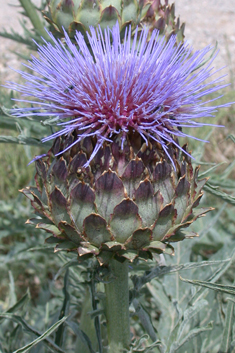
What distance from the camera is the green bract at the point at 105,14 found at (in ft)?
3.74

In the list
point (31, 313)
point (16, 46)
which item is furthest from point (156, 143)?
point (16, 46)

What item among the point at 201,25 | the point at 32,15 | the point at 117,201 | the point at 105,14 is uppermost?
the point at 201,25

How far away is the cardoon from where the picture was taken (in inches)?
35.2

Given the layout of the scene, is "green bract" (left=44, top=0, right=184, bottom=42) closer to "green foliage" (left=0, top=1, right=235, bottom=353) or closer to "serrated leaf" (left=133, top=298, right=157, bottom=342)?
"green foliage" (left=0, top=1, right=235, bottom=353)

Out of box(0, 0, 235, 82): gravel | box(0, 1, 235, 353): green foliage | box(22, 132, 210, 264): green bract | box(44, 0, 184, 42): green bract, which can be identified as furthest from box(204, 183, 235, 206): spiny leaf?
box(0, 0, 235, 82): gravel

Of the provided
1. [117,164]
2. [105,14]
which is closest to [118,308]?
[117,164]

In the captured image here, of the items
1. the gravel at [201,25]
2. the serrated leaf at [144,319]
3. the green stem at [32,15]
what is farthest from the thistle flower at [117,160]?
the gravel at [201,25]

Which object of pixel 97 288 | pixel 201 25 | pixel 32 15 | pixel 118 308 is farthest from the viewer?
pixel 201 25

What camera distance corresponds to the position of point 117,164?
920 millimetres

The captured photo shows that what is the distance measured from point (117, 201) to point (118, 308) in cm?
30

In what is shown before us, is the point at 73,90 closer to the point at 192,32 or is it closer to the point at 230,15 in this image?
the point at 192,32

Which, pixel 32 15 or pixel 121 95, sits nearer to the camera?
pixel 121 95

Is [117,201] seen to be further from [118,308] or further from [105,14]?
[105,14]

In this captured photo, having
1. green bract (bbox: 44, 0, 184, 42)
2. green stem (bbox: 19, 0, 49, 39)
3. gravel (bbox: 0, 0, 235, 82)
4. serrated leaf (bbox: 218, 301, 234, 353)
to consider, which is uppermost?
gravel (bbox: 0, 0, 235, 82)
